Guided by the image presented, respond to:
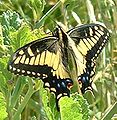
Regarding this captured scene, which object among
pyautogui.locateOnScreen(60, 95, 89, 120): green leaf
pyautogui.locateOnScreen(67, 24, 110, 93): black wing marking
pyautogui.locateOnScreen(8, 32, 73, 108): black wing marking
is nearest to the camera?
pyautogui.locateOnScreen(60, 95, 89, 120): green leaf

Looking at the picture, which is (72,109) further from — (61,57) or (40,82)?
(61,57)

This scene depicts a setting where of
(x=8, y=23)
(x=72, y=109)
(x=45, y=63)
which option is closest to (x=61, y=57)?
(x=45, y=63)

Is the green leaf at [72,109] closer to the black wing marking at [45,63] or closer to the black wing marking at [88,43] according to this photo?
the black wing marking at [45,63]

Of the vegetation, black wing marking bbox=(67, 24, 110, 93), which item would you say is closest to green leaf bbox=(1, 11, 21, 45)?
the vegetation

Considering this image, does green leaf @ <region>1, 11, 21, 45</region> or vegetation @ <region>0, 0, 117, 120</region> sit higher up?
green leaf @ <region>1, 11, 21, 45</region>

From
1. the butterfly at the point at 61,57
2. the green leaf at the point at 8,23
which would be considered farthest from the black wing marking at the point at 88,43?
the green leaf at the point at 8,23

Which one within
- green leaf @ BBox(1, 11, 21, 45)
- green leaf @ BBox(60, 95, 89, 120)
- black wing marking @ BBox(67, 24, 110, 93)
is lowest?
green leaf @ BBox(60, 95, 89, 120)

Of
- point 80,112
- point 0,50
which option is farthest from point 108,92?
point 80,112

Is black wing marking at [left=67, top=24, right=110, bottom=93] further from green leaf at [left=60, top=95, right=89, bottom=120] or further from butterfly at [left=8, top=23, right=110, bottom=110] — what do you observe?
green leaf at [left=60, top=95, right=89, bottom=120]

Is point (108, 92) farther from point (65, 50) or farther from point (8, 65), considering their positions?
point (8, 65)

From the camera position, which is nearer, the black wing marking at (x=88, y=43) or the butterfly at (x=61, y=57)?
the butterfly at (x=61, y=57)
